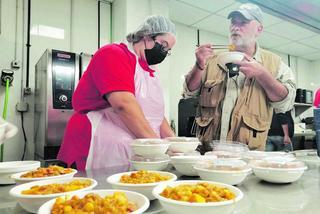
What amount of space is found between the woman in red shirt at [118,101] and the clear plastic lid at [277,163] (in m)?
0.61

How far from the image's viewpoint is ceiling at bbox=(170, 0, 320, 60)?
343cm

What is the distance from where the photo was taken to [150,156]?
1.12 meters

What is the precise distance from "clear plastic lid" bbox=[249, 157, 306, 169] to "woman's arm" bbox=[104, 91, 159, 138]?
1.99 feet

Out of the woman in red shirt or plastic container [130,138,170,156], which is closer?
plastic container [130,138,170,156]

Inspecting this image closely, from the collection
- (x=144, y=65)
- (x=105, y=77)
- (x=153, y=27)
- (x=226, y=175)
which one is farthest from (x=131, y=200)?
(x=153, y=27)

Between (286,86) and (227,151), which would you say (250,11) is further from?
(227,151)

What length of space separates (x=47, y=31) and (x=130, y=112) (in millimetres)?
2146

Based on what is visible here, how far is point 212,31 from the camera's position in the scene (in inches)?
176

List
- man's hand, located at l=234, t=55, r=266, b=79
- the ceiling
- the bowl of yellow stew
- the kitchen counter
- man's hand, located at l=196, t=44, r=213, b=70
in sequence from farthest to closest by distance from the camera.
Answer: the ceiling
man's hand, located at l=196, t=44, r=213, b=70
man's hand, located at l=234, t=55, r=266, b=79
the bowl of yellow stew
the kitchen counter

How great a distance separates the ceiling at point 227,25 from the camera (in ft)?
11.3

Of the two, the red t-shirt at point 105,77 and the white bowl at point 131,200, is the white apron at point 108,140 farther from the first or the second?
the white bowl at point 131,200

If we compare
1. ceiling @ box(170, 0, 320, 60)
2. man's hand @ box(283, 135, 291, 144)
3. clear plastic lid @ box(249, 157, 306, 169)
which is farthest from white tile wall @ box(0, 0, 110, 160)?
man's hand @ box(283, 135, 291, 144)

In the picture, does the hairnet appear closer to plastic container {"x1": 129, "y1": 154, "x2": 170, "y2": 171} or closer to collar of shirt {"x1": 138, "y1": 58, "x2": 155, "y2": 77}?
collar of shirt {"x1": 138, "y1": 58, "x2": 155, "y2": 77}

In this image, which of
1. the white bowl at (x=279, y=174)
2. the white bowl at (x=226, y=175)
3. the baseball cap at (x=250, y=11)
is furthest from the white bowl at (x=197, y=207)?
the baseball cap at (x=250, y=11)
